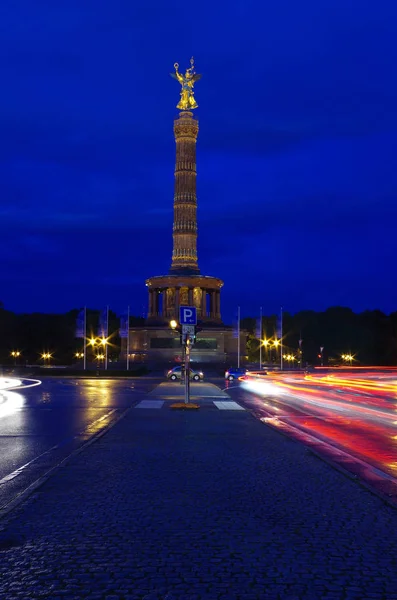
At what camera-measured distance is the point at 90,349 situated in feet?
425

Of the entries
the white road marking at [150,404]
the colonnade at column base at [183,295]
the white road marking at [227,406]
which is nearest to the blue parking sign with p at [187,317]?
the white road marking at [227,406]

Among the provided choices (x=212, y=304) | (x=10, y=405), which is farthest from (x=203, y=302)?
(x=10, y=405)

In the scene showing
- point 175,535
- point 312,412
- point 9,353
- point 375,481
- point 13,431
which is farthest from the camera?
point 9,353

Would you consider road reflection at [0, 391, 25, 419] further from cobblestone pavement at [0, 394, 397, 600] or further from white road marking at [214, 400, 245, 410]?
cobblestone pavement at [0, 394, 397, 600]

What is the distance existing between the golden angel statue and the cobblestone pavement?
289 feet

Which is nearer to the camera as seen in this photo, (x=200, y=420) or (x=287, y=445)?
(x=287, y=445)

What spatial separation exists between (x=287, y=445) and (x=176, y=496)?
223 inches

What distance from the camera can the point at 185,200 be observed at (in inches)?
3556

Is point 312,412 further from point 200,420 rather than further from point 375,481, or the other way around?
point 375,481

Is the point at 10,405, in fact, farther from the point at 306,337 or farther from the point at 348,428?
the point at 306,337

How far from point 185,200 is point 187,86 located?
17.2 m

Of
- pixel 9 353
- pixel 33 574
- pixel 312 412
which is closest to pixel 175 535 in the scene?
pixel 33 574

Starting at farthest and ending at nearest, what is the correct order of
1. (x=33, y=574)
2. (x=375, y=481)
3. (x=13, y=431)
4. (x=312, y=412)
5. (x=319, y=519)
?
(x=312, y=412) → (x=13, y=431) → (x=375, y=481) → (x=319, y=519) → (x=33, y=574)

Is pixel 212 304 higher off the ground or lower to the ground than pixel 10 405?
higher
